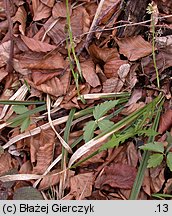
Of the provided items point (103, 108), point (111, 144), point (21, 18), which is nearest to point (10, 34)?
point (21, 18)

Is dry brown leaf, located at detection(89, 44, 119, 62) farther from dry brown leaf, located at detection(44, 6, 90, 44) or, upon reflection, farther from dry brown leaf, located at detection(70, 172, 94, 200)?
dry brown leaf, located at detection(70, 172, 94, 200)

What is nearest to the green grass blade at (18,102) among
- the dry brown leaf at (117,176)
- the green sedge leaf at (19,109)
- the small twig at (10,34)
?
the green sedge leaf at (19,109)

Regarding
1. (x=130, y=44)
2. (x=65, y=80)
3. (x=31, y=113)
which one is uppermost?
(x=130, y=44)

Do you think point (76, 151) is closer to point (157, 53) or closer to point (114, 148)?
point (114, 148)

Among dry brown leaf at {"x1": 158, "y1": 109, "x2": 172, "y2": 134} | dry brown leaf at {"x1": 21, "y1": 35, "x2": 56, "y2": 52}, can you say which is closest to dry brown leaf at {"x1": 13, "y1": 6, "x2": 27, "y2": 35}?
dry brown leaf at {"x1": 21, "y1": 35, "x2": 56, "y2": 52}

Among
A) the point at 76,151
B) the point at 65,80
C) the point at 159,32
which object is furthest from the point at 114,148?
the point at 159,32

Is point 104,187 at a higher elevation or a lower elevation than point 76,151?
lower
